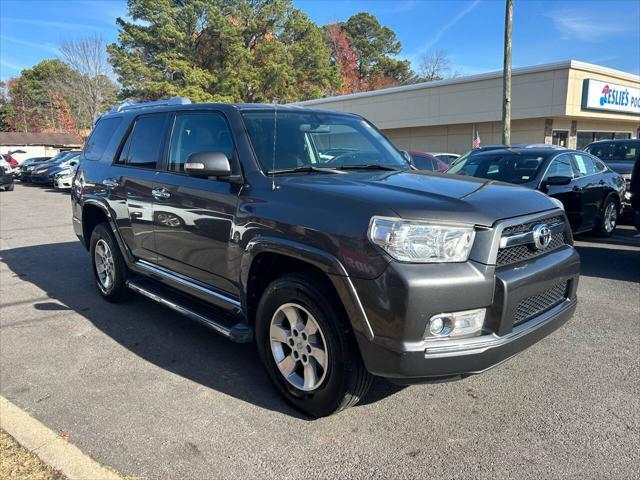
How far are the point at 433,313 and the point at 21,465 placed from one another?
2.32 meters

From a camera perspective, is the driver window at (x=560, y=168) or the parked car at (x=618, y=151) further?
the parked car at (x=618, y=151)

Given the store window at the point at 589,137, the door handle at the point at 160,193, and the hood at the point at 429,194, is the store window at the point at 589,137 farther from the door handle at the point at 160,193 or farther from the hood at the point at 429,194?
the door handle at the point at 160,193

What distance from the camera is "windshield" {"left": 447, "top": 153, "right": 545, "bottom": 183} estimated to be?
7574 mm

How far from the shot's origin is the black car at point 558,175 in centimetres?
752

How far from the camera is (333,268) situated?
273 centimetres

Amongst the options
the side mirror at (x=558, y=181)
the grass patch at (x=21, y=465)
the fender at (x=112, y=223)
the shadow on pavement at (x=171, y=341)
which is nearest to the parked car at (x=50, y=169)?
the shadow on pavement at (x=171, y=341)

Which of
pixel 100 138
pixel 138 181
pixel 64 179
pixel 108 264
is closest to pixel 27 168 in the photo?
pixel 64 179

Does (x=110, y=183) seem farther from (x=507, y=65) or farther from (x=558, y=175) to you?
(x=507, y=65)

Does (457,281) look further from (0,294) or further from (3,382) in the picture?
(0,294)

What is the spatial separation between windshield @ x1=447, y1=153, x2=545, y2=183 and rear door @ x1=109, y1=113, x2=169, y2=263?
189 inches

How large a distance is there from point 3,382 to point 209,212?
2.01 metres

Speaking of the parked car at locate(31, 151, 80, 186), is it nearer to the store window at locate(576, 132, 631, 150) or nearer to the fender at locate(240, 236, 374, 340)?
the fender at locate(240, 236, 374, 340)

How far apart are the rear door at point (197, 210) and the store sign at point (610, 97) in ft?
72.6

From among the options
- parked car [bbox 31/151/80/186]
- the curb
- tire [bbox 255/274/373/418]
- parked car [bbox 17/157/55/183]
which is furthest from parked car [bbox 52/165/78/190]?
tire [bbox 255/274/373/418]
